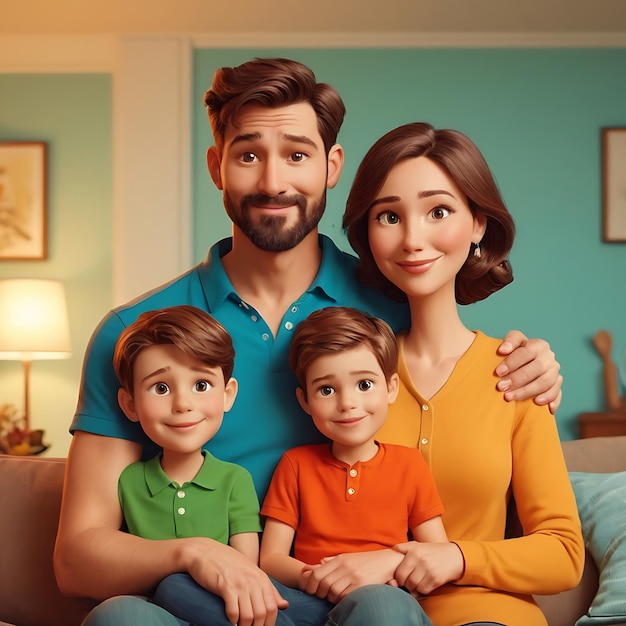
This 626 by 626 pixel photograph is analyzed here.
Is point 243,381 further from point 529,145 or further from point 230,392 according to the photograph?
point 529,145

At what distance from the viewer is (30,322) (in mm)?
4707

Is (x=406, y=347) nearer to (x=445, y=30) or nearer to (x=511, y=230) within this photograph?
(x=511, y=230)

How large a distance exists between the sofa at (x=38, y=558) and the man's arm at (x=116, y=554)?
258 mm

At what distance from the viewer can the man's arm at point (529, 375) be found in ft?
5.65

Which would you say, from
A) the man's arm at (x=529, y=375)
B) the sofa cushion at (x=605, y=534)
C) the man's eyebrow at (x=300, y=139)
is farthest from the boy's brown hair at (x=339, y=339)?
the sofa cushion at (x=605, y=534)

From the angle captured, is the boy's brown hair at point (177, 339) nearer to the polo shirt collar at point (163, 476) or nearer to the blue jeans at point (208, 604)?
the polo shirt collar at point (163, 476)

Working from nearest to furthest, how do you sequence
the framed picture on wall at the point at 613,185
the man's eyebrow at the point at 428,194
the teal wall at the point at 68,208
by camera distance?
1. the man's eyebrow at the point at 428,194
2. the framed picture on wall at the point at 613,185
3. the teal wall at the point at 68,208

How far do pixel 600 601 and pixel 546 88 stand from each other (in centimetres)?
394

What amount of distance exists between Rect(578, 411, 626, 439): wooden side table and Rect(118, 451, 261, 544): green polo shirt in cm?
345

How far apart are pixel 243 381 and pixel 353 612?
0.58m

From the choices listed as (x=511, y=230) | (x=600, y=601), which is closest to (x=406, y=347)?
(x=511, y=230)

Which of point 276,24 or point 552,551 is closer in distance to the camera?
point 552,551

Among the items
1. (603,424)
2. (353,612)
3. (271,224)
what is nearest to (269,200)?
(271,224)

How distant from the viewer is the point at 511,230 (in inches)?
72.1
